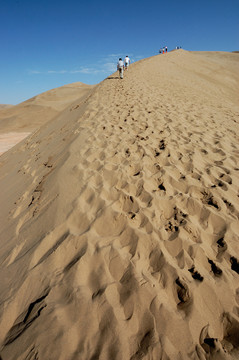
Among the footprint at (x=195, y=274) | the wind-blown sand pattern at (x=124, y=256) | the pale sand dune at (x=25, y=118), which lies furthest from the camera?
the pale sand dune at (x=25, y=118)

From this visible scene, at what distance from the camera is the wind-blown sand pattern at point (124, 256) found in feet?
4.53

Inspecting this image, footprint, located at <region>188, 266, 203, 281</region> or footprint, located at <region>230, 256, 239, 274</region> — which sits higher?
footprint, located at <region>188, 266, 203, 281</region>

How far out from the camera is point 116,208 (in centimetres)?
245

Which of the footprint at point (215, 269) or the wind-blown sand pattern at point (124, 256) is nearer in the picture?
the wind-blown sand pattern at point (124, 256)

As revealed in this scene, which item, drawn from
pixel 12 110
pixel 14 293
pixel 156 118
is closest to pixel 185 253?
pixel 14 293

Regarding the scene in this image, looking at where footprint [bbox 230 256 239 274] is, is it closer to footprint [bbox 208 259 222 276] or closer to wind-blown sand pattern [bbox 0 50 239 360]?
wind-blown sand pattern [bbox 0 50 239 360]

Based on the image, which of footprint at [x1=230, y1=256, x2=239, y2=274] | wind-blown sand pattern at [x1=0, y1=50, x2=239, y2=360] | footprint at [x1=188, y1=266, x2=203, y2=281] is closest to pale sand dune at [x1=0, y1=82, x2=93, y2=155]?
wind-blown sand pattern at [x1=0, y1=50, x2=239, y2=360]

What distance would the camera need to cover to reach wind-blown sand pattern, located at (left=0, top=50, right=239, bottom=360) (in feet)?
4.53

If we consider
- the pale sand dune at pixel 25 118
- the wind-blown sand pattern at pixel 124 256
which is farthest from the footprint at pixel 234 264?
the pale sand dune at pixel 25 118

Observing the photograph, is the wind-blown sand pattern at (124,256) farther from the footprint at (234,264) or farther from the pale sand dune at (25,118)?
the pale sand dune at (25,118)

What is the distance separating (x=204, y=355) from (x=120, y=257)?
912 mm

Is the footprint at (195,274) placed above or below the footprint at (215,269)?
above

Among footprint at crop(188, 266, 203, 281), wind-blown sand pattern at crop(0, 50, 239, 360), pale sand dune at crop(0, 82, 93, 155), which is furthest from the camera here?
pale sand dune at crop(0, 82, 93, 155)

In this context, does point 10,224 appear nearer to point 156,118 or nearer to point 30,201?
point 30,201
